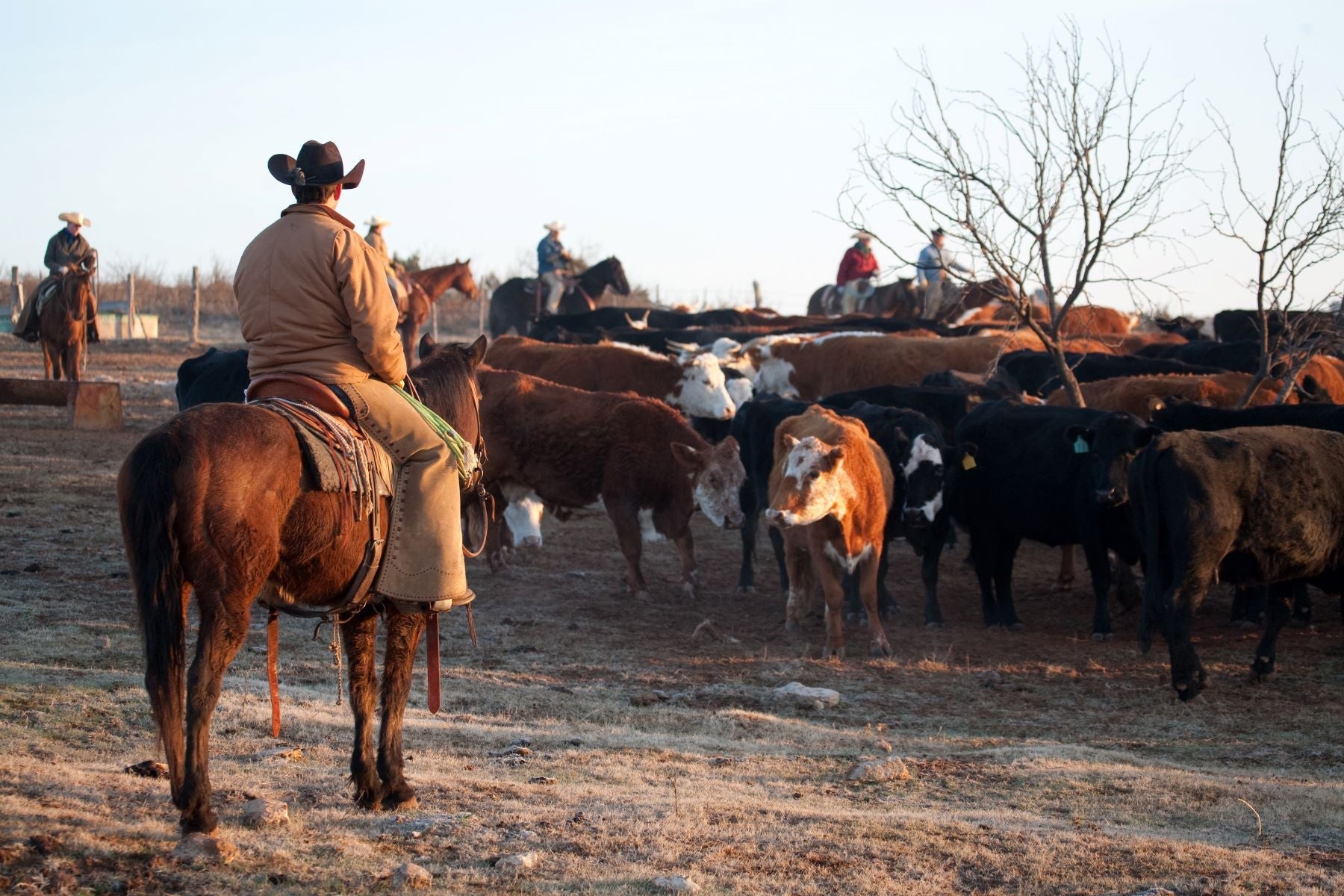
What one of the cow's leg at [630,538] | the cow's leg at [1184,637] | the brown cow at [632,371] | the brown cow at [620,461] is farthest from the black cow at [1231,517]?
the brown cow at [632,371]

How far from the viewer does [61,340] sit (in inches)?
774

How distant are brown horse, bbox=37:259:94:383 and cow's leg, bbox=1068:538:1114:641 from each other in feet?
46.2

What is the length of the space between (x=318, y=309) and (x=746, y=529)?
761 centimetres

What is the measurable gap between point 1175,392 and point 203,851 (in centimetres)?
1175

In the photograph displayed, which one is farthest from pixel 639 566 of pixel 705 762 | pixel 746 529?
pixel 705 762

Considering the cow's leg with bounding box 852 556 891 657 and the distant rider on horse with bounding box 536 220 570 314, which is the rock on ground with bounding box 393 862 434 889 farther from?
the distant rider on horse with bounding box 536 220 570 314

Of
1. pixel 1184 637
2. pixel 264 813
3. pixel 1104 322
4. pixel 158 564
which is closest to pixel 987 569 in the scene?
pixel 1184 637

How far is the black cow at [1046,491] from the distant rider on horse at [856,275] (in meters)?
19.4

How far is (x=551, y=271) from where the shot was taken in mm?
31312

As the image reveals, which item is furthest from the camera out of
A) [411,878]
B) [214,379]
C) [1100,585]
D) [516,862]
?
[214,379]

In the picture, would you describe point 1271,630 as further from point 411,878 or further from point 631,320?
point 631,320

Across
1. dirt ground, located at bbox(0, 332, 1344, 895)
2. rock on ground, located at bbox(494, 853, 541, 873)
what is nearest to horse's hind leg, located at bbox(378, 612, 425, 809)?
dirt ground, located at bbox(0, 332, 1344, 895)

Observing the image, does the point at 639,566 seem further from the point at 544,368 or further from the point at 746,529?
the point at 544,368

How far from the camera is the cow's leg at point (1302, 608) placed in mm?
10812
